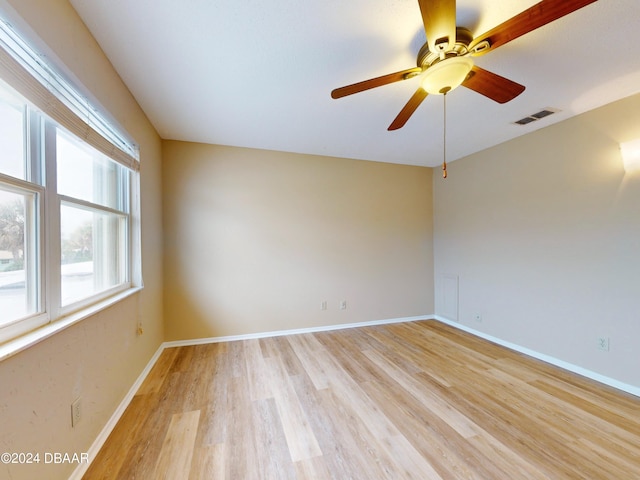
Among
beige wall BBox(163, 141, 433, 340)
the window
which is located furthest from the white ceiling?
beige wall BBox(163, 141, 433, 340)

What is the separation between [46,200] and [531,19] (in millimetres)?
2368

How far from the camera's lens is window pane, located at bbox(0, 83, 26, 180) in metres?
0.99

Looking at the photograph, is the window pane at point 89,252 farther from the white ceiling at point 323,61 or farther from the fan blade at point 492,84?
the fan blade at point 492,84

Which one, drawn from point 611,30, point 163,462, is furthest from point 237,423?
point 611,30

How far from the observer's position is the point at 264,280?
325 centimetres

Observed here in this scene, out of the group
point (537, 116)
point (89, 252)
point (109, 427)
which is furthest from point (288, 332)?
point (537, 116)

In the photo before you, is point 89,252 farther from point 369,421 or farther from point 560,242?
point 560,242

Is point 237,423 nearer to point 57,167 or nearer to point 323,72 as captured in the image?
point 57,167

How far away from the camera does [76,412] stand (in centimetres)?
129

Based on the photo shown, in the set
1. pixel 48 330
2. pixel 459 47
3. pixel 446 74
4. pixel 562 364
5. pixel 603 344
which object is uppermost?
pixel 459 47

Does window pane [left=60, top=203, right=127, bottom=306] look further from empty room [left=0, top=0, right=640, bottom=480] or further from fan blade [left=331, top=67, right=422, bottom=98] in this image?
fan blade [left=331, top=67, right=422, bottom=98]

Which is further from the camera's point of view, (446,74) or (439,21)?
(446,74)

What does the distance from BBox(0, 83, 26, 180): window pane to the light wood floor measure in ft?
5.24

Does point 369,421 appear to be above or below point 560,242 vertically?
below
